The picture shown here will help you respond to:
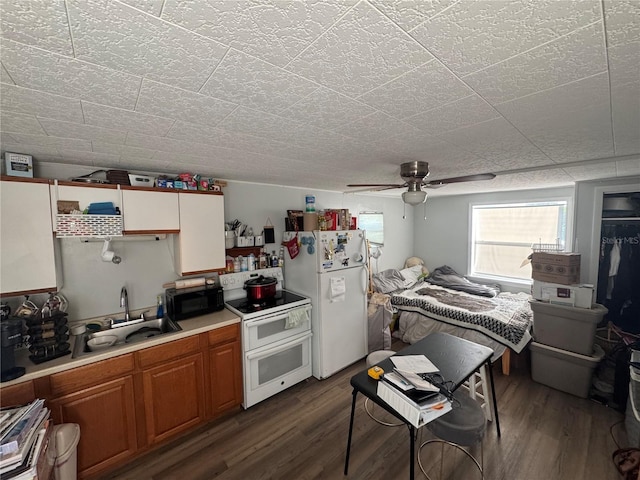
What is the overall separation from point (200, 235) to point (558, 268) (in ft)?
12.4

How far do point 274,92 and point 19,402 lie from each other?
2.24m

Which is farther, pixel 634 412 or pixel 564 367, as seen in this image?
pixel 564 367

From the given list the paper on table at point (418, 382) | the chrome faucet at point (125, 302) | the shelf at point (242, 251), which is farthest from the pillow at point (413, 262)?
the chrome faucet at point (125, 302)

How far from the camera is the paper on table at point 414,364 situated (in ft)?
5.42

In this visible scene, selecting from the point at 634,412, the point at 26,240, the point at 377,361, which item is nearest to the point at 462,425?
the point at 377,361

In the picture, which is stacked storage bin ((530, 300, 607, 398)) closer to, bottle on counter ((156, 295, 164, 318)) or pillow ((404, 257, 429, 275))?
pillow ((404, 257, 429, 275))

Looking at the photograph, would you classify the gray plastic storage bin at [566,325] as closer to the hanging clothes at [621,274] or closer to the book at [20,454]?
the hanging clothes at [621,274]

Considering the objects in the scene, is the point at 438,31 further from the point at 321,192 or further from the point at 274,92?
the point at 321,192

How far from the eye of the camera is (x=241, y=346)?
238 cm

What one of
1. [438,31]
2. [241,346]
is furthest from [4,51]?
[241,346]

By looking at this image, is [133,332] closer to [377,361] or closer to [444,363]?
[377,361]

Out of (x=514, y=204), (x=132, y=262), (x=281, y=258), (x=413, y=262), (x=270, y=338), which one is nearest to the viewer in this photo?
(x=132, y=262)

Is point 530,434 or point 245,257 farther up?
point 245,257

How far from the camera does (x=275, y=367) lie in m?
2.60
